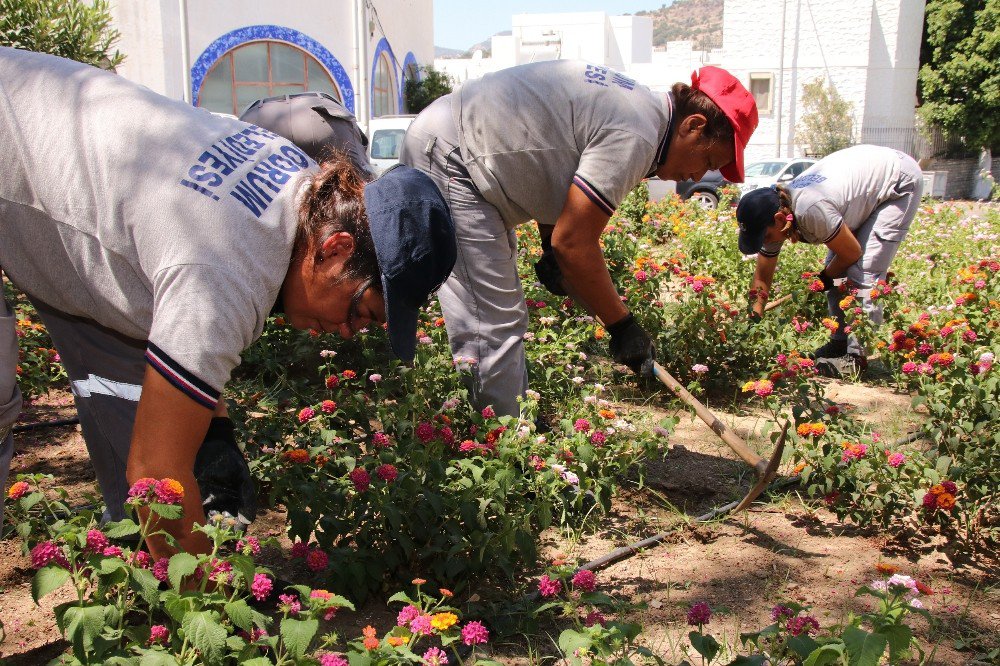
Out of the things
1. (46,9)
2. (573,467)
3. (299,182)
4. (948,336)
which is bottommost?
(573,467)

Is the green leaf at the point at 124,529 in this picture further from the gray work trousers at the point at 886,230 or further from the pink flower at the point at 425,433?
the gray work trousers at the point at 886,230

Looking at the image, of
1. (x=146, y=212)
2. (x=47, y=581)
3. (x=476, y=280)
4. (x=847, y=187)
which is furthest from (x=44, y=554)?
(x=847, y=187)

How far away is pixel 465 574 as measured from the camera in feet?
7.73

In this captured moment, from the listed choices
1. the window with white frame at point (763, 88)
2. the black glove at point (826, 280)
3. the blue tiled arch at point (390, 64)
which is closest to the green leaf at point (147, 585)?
the black glove at point (826, 280)

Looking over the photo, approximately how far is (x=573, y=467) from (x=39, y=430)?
223 centimetres

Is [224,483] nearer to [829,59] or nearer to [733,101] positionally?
[733,101]

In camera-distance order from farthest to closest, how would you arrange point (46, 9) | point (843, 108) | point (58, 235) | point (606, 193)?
1. point (843, 108)
2. point (46, 9)
3. point (606, 193)
4. point (58, 235)

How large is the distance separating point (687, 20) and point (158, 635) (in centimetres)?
14791

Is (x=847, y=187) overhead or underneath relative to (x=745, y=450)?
overhead

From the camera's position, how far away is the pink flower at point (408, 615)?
158 cm

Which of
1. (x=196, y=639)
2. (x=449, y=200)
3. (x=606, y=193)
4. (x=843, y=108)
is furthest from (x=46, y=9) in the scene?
(x=843, y=108)

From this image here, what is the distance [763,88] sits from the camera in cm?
2838

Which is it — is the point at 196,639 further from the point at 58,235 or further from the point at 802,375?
the point at 802,375

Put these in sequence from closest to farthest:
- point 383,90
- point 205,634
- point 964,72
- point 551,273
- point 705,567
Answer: point 205,634 < point 705,567 < point 551,273 < point 383,90 < point 964,72
